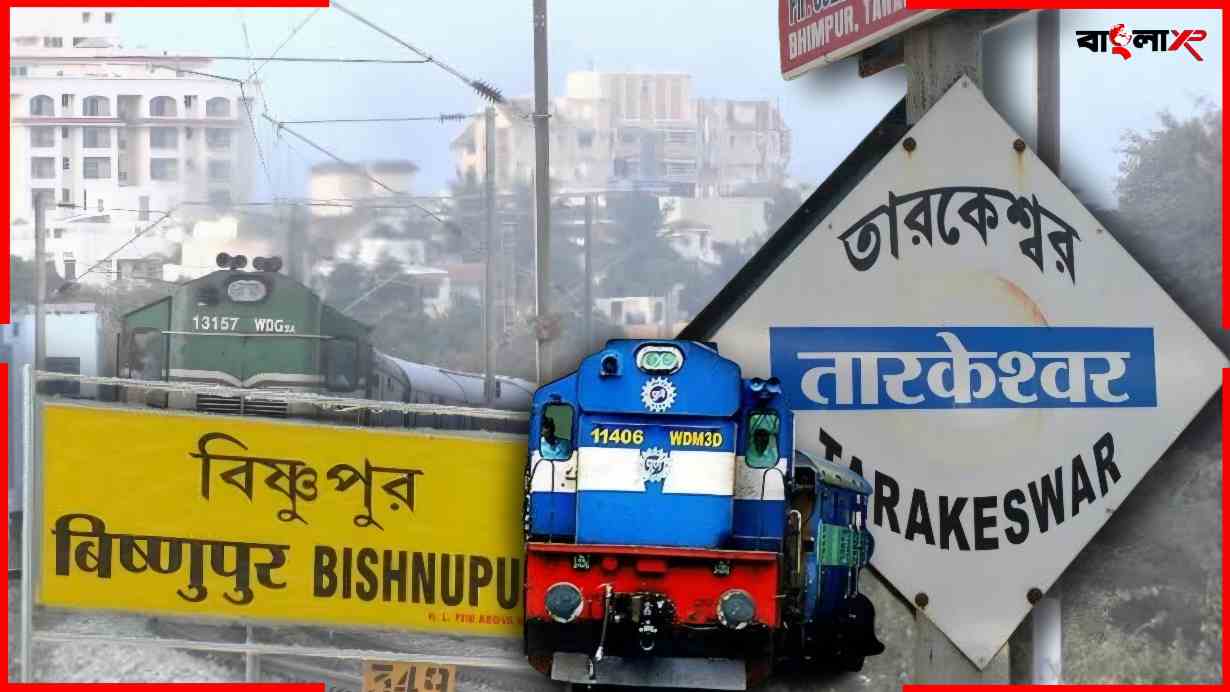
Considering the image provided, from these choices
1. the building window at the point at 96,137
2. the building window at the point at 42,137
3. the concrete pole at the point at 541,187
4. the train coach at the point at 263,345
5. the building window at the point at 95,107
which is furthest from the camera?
the building window at the point at 42,137

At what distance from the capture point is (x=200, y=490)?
13.0 metres

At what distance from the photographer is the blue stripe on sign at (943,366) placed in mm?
4000

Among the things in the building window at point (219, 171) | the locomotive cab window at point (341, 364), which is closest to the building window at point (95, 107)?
the building window at point (219, 171)

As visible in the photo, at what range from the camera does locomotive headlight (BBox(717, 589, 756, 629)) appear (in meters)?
6.64

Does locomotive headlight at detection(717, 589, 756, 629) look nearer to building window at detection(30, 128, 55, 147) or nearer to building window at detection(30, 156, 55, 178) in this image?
building window at detection(30, 128, 55, 147)

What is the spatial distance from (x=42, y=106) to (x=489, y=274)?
26.9 meters

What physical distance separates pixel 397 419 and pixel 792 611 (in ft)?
32.7

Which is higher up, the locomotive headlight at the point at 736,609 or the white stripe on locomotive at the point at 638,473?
the white stripe on locomotive at the point at 638,473

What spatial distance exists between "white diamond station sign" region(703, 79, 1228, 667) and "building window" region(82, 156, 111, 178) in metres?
40.1

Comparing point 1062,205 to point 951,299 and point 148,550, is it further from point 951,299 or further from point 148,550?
point 148,550

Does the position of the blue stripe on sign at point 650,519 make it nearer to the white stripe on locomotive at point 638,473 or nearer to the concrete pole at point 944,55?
the white stripe on locomotive at point 638,473

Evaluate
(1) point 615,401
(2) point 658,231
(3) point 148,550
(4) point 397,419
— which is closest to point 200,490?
(3) point 148,550

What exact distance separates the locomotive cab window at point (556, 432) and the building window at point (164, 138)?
31.6 meters

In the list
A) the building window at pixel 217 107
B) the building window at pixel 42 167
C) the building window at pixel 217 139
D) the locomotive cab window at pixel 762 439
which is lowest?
the locomotive cab window at pixel 762 439
